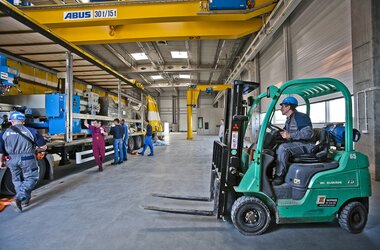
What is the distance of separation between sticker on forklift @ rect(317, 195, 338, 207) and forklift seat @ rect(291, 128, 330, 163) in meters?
0.48

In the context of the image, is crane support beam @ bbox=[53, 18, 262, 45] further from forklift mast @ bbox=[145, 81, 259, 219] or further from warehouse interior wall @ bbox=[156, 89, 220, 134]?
warehouse interior wall @ bbox=[156, 89, 220, 134]

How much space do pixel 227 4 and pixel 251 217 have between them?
6.63 metres

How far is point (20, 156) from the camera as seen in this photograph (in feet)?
11.8

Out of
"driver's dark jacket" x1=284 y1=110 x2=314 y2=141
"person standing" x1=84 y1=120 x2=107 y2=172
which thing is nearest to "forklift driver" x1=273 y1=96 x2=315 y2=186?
"driver's dark jacket" x1=284 y1=110 x2=314 y2=141

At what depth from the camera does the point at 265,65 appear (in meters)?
12.0

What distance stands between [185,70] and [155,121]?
22.3 feet

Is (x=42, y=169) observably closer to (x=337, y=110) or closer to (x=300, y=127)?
(x=300, y=127)

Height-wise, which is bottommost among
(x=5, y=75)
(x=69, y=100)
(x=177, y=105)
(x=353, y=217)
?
(x=353, y=217)

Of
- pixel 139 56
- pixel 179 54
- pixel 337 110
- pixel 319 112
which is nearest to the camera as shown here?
pixel 337 110

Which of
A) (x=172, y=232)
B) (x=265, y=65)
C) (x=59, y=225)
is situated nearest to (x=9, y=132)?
(x=59, y=225)

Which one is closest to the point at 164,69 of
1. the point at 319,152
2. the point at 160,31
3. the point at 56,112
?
the point at 160,31

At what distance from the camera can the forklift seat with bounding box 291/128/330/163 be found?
2834 millimetres

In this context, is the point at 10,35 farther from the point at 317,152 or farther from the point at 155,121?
the point at 155,121

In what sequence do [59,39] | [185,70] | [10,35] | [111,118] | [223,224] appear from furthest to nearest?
1. [185,70]
2. [111,118]
3. [59,39]
4. [10,35]
5. [223,224]
